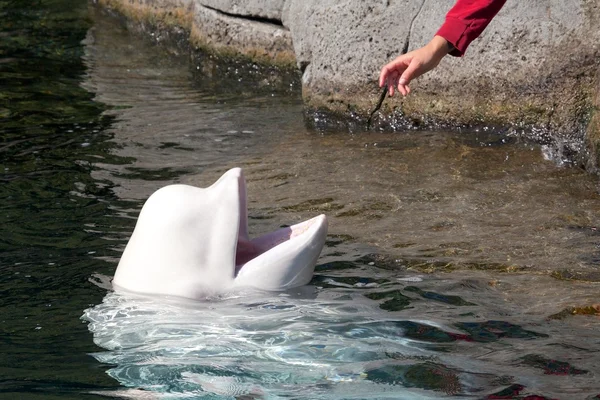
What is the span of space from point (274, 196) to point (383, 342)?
214 cm

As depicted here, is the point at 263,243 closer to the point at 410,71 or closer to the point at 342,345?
the point at 342,345

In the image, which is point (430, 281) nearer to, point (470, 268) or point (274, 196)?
point (470, 268)

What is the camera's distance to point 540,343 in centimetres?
377

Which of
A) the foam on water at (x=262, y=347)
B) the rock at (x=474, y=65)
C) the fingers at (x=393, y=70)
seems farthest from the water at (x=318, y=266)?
the fingers at (x=393, y=70)

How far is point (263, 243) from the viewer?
4.39 m

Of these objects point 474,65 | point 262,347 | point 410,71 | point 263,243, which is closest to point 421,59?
point 410,71

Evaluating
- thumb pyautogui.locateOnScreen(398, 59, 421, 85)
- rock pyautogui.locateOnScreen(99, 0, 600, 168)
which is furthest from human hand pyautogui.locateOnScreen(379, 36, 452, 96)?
rock pyautogui.locateOnScreen(99, 0, 600, 168)

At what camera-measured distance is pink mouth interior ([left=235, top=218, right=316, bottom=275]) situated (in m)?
4.34

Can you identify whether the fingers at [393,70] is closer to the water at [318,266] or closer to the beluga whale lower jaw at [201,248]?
the beluga whale lower jaw at [201,248]

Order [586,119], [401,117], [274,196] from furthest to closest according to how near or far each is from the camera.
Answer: [401,117] → [586,119] → [274,196]

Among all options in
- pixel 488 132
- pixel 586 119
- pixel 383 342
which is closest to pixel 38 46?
pixel 488 132

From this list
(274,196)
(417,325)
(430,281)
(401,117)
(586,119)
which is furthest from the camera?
(401,117)

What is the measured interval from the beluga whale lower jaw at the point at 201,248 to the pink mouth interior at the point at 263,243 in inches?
2.1

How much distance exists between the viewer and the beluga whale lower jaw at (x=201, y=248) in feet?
13.6
